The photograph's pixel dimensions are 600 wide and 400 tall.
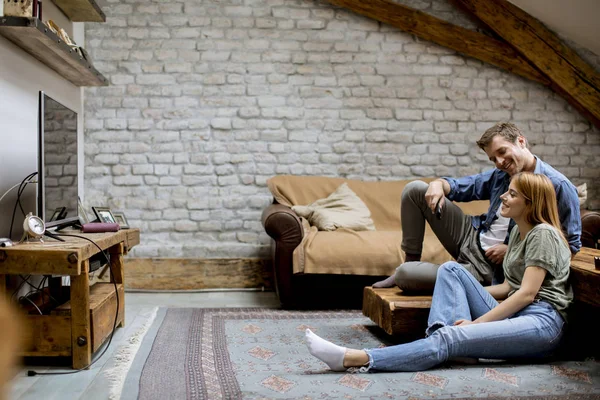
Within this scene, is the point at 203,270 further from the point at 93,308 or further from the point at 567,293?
the point at 567,293

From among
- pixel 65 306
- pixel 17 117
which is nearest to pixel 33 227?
pixel 65 306

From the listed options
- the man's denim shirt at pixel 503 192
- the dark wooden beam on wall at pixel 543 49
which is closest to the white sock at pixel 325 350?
the man's denim shirt at pixel 503 192

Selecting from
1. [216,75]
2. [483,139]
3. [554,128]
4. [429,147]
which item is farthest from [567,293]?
[216,75]

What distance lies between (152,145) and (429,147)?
7.50 feet

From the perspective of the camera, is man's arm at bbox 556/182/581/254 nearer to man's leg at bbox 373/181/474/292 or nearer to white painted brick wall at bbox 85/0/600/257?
man's leg at bbox 373/181/474/292

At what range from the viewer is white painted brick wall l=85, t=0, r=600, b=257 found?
15.3 ft

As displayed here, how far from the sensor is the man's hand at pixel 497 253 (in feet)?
8.87

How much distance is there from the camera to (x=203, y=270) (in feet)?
15.0

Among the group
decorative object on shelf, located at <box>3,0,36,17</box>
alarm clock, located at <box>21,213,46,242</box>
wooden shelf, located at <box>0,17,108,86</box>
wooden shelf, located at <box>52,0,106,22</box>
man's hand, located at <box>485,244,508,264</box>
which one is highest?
wooden shelf, located at <box>52,0,106,22</box>

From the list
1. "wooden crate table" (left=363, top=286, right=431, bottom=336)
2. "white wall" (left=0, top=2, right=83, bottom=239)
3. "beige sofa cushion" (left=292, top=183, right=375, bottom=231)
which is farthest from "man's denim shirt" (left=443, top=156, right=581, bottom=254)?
"white wall" (left=0, top=2, right=83, bottom=239)

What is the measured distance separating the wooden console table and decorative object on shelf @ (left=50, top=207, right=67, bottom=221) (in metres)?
0.20

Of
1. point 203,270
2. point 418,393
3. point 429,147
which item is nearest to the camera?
point 418,393

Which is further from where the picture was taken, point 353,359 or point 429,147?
point 429,147

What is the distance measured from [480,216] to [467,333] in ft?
2.85
